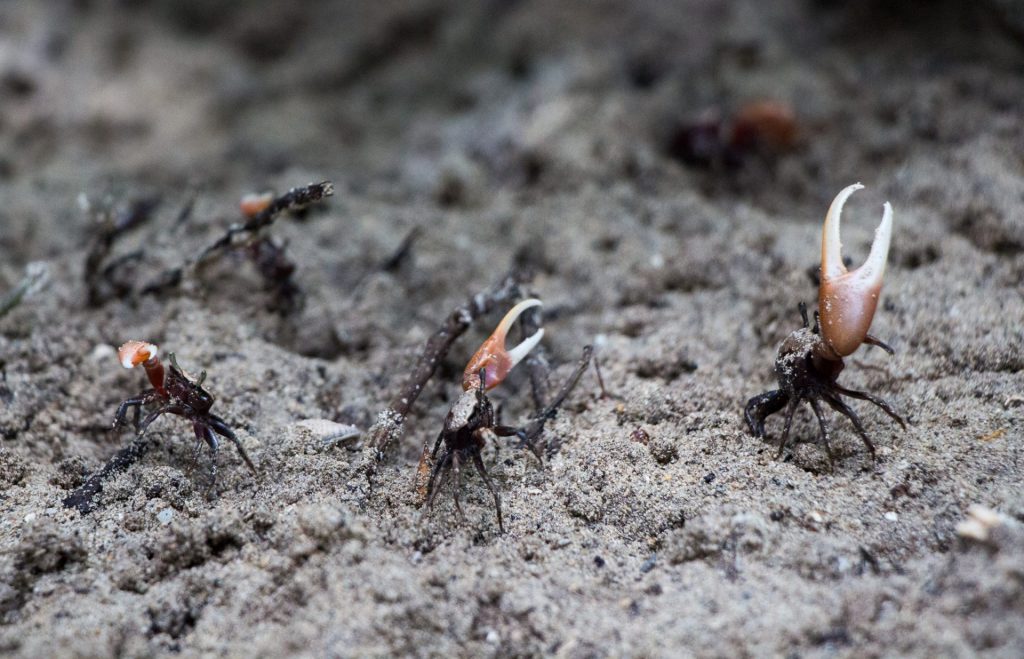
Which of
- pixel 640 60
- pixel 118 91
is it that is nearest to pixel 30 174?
pixel 118 91

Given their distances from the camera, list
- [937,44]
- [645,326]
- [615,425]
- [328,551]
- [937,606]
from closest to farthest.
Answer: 1. [937,606]
2. [328,551]
3. [615,425]
4. [645,326]
5. [937,44]

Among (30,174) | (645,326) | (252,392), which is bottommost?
(645,326)

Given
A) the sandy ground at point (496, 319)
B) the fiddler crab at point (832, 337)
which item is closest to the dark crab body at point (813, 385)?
the fiddler crab at point (832, 337)

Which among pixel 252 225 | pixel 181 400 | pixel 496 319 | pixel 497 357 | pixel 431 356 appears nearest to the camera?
pixel 181 400

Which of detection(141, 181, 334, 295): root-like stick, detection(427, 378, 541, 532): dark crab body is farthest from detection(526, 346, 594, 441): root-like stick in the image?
detection(141, 181, 334, 295): root-like stick

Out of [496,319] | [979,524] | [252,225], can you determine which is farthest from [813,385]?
[252,225]

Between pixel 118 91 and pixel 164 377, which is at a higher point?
pixel 118 91

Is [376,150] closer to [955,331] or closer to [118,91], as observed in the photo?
[118,91]

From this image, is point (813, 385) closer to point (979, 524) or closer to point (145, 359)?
point (979, 524)

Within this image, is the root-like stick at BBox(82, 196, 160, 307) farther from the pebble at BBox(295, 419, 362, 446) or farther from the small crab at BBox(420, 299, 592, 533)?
the small crab at BBox(420, 299, 592, 533)
